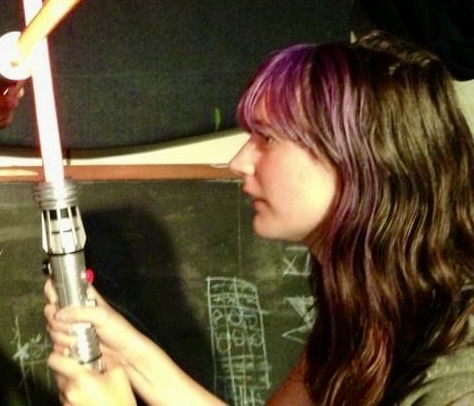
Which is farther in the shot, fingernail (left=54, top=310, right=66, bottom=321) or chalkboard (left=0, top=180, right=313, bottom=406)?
chalkboard (left=0, top=180, right=313, bottom=406)

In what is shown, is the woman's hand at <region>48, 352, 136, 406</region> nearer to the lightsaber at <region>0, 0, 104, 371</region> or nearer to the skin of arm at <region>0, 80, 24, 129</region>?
the lightsaber at <region>0, 0, 104, 371</region>

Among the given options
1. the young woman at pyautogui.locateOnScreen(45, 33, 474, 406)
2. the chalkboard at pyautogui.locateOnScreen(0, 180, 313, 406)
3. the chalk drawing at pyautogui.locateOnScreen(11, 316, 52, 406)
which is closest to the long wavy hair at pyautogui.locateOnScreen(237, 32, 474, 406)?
the young woman at pyautogui.locateOnScreen(45, 33, 474, 406)

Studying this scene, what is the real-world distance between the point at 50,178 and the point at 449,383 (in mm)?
426

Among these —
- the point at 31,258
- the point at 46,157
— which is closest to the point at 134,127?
the point at 31,258

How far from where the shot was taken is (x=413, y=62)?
0.75 metres

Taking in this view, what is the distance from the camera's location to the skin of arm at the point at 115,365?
507 millimetres

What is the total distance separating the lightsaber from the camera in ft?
1.45

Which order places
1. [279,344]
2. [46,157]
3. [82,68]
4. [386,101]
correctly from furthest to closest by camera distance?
1. [279,344]
2. [82,68]
3. [386,101]
4. [46,157]

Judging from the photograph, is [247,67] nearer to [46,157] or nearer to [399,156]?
[399,156]

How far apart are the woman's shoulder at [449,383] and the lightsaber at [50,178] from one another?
1.15 feet

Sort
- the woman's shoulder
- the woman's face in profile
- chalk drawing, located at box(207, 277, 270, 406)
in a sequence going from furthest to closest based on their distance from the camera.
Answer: chalk drawing, located at box(207, 277, 270, 406) → the woman's face in profile → the woman's shoulder

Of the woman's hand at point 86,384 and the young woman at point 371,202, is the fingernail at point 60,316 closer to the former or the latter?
the woman's hand at point 86,384

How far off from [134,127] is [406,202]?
54 cm

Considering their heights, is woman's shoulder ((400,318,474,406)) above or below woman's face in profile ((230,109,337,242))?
below
